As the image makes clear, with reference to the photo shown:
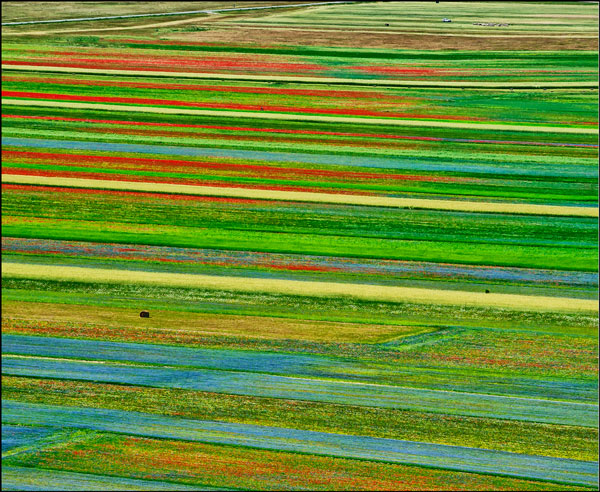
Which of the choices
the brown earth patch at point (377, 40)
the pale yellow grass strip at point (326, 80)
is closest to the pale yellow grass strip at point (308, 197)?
the pale yellow grass strip at point (326, 80)

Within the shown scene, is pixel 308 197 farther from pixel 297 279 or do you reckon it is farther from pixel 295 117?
pixel 295 117

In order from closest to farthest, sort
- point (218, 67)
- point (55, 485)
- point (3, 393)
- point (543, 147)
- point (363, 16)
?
point (55, 485)
point (3, 393)
point (543, 147)
point (218, 67)
point (363, 16)

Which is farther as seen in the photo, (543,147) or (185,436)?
(543,147)

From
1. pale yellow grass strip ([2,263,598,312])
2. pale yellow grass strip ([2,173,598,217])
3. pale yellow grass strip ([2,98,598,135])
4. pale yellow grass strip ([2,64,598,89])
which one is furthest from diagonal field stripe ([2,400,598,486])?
pale yellow grass strip ([2,64,598,89])

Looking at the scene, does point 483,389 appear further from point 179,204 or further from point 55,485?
point 179,204

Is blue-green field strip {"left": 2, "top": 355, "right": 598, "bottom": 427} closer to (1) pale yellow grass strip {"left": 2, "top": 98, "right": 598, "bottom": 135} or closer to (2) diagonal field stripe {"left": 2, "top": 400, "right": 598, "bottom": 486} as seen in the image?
(2) diagonal field stripe {"left": 2, "top": 400, "right": 598, "bottom": 486}

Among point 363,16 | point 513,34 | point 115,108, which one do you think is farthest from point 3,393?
point 363,16
